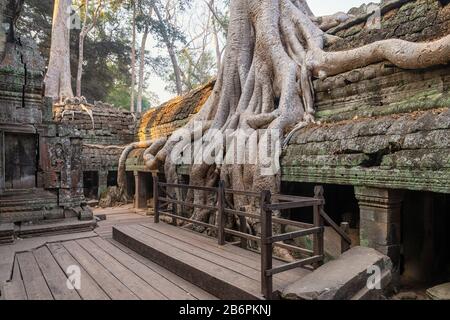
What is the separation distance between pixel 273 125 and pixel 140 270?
3207mm

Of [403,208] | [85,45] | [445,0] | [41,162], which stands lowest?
[403,208]

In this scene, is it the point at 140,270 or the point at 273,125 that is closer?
the point at 140,270

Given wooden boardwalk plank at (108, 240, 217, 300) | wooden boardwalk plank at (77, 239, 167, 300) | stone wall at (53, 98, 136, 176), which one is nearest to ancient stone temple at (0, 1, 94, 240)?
wooden boardwalk plank at (77, 239, 167, 300)

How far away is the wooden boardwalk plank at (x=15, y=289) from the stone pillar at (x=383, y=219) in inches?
149

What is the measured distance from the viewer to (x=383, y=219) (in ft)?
11.9

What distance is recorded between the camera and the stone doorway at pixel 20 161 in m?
5.18

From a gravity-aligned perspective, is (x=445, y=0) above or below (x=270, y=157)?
above

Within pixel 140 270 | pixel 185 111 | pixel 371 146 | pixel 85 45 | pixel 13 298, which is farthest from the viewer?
pixel 85 45

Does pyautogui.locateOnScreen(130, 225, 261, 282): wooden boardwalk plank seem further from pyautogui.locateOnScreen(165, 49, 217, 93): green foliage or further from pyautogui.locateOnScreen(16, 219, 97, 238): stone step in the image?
pyautogui.locateOnScreen(165, 49, 217, 93): green foliage

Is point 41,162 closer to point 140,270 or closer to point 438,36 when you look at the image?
point 140,270

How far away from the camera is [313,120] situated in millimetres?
5531

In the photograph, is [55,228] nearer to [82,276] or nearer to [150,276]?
[82,276]

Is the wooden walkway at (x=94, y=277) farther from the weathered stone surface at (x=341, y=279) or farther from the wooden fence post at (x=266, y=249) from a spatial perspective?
the weathered stone surface at (x=341, y=279)

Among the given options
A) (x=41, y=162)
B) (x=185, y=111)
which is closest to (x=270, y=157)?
(x=41, y=162)
